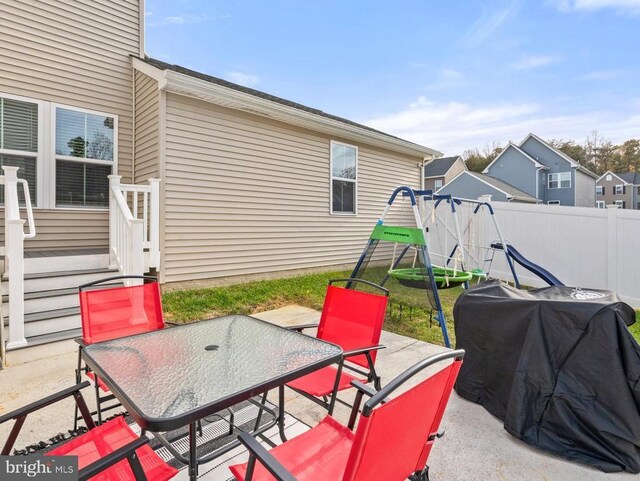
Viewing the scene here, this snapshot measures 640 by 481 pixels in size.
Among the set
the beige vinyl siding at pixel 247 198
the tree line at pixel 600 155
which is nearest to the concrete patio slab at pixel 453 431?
the beige vinyl siding at pixel 247 198

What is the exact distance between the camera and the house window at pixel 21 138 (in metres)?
5.12

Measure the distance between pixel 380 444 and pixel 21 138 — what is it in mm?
6671

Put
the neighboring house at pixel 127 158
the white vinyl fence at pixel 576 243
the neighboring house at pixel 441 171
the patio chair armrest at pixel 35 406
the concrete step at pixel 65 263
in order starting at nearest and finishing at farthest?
the patio chair armrest at pixel 35 406 → the concrete step at pixel 65 263 → the neighboring house at pixel 127 158 → the white vinyl fence at pixel 576 243 → the neighboring house at pixel 441 171

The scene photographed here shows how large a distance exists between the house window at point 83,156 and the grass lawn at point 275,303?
87.2 inches

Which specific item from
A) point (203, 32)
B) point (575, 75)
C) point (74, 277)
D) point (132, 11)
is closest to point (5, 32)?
point (132, 11)

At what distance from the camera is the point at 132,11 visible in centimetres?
634

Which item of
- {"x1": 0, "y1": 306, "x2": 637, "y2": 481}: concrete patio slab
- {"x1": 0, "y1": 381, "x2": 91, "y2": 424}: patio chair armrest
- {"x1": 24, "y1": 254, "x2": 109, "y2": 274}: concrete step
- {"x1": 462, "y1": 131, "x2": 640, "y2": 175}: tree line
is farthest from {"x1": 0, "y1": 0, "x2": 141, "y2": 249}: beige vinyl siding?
{"x1": 462, "y1": 131, "x2": 640, "y2": 175}: tree line

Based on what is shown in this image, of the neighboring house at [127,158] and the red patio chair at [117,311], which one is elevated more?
the neighboring house at [127,158]

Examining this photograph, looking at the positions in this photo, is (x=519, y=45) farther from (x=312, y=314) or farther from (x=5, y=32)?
(x=5, y=32)

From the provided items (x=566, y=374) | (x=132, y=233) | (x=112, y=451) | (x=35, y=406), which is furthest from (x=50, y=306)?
(x=566, y=374)

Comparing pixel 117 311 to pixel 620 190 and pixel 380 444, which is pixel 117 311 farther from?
pixel 620 190

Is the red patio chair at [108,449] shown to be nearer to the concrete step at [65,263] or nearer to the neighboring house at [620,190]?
the concrete step at [65,263]

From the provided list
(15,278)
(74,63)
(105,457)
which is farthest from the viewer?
(74,63)

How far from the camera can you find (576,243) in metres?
7.10
